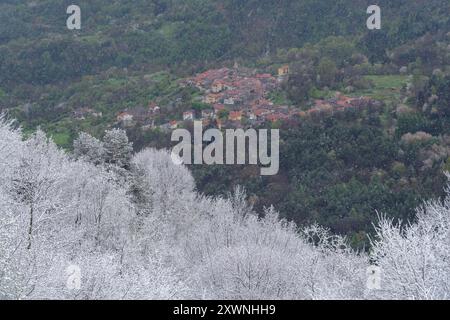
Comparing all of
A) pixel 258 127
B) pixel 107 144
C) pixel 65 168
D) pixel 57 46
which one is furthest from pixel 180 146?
pixel 57 46

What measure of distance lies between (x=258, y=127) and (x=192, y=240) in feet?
132

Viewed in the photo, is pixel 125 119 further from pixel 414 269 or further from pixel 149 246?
pixel 414 269

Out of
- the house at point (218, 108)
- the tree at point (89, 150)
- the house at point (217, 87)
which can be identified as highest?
the house at point (217, 87)

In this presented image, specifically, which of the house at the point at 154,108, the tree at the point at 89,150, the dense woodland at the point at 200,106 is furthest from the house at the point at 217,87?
the tree at the point at 89,150

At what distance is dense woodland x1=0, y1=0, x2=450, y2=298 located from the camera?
1981 cm

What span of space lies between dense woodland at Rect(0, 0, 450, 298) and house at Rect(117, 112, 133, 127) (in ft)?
4.37

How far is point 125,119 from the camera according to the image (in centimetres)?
7219

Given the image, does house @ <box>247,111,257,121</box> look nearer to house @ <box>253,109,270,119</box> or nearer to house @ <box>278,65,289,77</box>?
house @ <box>253,109,270,119</box>

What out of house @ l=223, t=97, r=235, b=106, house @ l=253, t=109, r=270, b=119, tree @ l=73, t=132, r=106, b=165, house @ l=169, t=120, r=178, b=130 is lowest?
house @ l=169, t=120, r=178, b=130

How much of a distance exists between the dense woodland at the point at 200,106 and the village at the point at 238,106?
1.63 metres

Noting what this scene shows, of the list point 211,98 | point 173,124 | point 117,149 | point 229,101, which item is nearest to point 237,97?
point 229,101

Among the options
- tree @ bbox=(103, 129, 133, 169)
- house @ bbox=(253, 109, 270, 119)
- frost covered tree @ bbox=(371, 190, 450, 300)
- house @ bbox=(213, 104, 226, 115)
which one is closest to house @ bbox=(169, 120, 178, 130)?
house @ bbox=(213, 104, 226, 115)

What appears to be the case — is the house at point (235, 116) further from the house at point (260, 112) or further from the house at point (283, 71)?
the house at point (283, 71)

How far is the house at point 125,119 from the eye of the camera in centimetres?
7022
